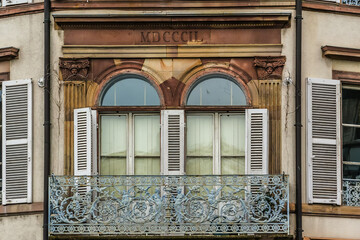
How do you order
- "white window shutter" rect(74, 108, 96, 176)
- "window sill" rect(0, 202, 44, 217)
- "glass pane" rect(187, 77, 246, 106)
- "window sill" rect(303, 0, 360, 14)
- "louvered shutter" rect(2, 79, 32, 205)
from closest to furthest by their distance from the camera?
"white window shutter" rect(74, 108, 96, 176), "window sill" rect(0, 202, 44, 217), "louvered shutter" rect(2, 79, 32, 205), "glass pane" rect(187, 77, 246, 106), "window sill" rect(303, 0, 360, 14)

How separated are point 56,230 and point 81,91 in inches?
113

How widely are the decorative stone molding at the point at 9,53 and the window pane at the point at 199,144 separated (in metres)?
3.64

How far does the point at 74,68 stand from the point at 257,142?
12.6 ft

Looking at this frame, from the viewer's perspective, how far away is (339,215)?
77.7ft

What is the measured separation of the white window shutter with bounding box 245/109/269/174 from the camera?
23.4m

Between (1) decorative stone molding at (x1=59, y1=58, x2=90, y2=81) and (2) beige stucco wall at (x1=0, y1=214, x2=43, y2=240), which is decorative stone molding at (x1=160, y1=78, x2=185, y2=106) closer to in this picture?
(1) decorative stone molding at (x1=59, y1=58, x2=90, y2=81)

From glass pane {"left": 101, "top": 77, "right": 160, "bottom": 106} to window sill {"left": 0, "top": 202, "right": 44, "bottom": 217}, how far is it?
7.70ft

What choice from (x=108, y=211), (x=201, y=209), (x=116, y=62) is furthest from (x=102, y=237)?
(x=116, y=62)

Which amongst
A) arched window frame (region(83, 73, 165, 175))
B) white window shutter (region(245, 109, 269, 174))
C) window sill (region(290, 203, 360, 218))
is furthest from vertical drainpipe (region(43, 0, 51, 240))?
window sill (region(290, 203, 360, 218))

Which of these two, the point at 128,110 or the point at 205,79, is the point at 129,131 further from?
the point at 205,79

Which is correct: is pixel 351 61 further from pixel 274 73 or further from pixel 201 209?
pixel 201 209

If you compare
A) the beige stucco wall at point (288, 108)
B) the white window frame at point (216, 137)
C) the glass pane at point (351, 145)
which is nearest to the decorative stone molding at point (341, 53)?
the beige stucco wall at point (288, 108)

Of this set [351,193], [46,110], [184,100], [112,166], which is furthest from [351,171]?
[46,110]

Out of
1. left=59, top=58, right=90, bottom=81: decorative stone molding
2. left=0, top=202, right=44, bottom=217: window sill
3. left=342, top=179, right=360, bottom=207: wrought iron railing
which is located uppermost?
left=59, top=58, right=90, bottom=81: decorative stone molding
